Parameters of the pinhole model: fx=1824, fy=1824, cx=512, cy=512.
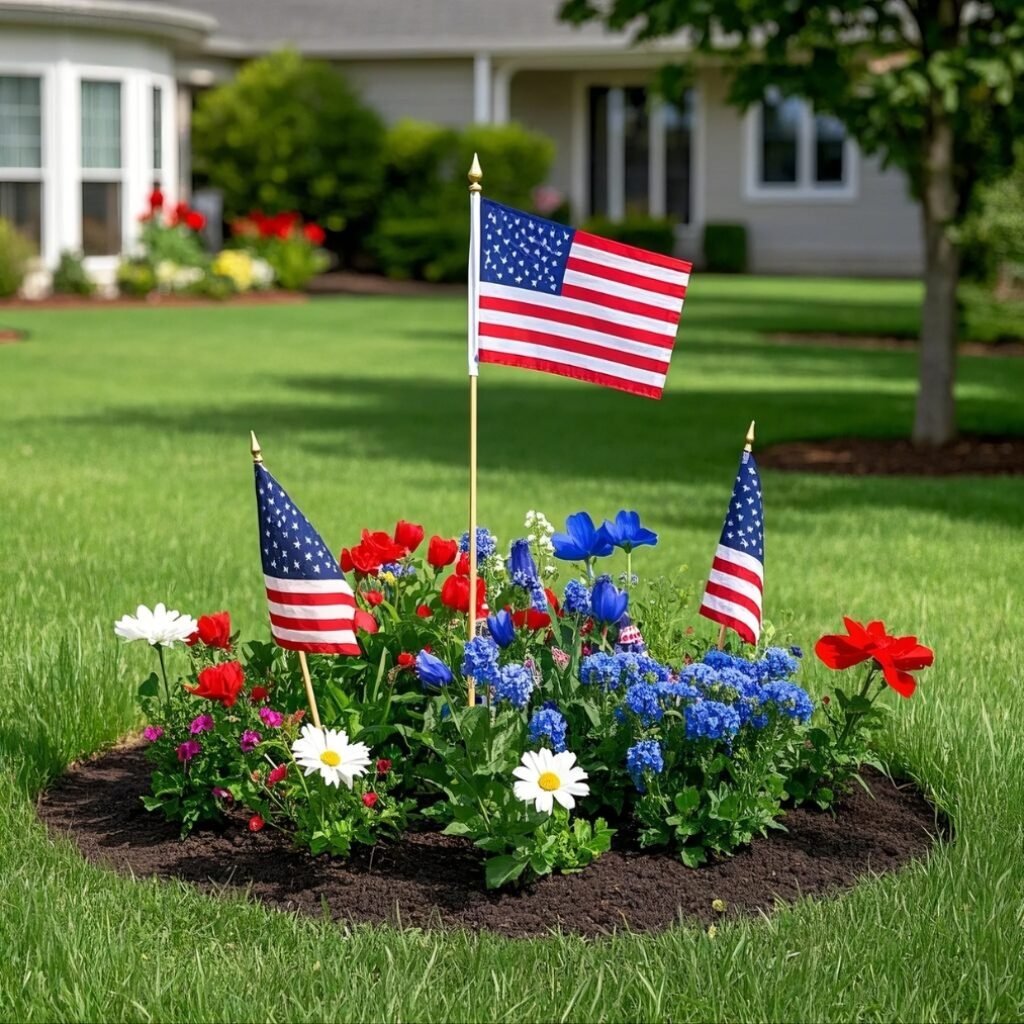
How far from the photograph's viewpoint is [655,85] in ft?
34.6

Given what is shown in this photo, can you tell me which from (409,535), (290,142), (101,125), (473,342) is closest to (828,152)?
(290,142)

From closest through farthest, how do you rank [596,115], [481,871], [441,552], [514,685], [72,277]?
[514,685], [481,871], [441,552], [72,277], [596,115]

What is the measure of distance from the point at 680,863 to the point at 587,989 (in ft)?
2.56

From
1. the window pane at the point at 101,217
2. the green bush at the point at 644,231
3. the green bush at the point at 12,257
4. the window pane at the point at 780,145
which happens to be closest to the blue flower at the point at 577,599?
the green bush at the point at 12,257

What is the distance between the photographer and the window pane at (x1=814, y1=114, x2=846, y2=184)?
29812 mm

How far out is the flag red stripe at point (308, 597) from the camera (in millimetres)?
3908

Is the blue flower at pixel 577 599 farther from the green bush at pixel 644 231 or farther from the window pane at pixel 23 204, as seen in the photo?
the green bush at pixel 644 231

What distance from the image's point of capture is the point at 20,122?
73.8 feet

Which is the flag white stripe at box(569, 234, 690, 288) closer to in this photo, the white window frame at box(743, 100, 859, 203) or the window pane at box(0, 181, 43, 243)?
the window pane at box(0, 181, 43, 243)

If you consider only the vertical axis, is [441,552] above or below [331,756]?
above

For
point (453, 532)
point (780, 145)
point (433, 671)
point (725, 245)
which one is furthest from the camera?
point (780, 145)

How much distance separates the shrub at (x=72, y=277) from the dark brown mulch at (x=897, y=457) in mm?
13737

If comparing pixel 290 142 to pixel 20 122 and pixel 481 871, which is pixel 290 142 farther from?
pixel 481 871

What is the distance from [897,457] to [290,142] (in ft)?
59.0
